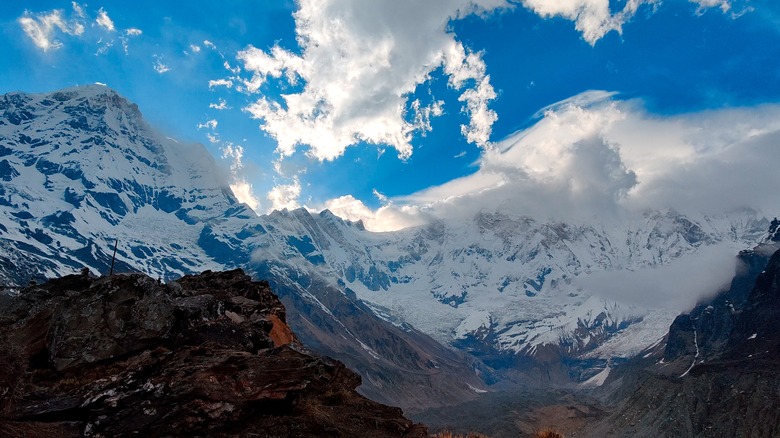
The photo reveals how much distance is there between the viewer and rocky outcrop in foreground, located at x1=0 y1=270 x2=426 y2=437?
15961 millimetres

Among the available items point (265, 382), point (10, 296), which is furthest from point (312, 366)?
point (10, 296)

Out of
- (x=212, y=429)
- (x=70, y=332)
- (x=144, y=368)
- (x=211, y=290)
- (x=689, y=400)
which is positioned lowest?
(x=689, y=400)

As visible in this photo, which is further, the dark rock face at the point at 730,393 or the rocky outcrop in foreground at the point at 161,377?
the dark rock face at the point at 730,393

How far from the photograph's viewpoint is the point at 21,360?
17203mm

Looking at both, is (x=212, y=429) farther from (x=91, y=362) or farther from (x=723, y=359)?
(x=723, y=359)

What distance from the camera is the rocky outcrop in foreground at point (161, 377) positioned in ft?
52.4

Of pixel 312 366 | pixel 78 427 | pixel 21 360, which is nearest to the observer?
pixel 78 427

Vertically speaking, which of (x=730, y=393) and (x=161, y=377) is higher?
(x=161, y=377)

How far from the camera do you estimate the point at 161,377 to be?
16844 millimetres

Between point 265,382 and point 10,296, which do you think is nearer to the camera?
point 265,382

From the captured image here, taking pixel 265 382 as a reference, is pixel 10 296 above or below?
above

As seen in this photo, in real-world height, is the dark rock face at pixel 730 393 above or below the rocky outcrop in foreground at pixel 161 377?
below

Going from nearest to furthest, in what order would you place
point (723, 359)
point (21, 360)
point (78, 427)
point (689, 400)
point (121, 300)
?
1. point (78, 427)
2. point (21, 360)
3. point (121, 300)
4. point (689, 400)
5. point (723, 359)

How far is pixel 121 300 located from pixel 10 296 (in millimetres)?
16271
